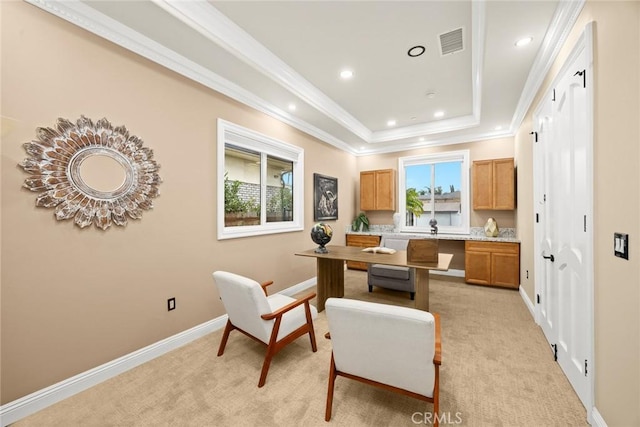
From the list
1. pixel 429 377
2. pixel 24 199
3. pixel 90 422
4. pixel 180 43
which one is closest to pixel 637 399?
pixel 429 377

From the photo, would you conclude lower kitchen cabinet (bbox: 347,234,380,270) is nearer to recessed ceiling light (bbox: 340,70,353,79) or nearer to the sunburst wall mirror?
recessed ceiling light (bbox: 340,70,353,79)

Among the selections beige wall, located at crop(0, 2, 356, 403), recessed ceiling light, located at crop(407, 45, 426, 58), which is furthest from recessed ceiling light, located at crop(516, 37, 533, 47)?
beige wall, located at crop(0, 2, 356, 403)

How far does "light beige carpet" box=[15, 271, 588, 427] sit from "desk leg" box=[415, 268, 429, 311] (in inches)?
14.6

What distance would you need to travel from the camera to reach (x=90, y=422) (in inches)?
64.2

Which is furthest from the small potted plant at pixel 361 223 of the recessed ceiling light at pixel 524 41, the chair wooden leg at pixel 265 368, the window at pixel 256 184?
the chair wooden leg at pixel 265 368

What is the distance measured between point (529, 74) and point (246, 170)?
3.45 metres

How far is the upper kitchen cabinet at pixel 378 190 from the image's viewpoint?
18.5 feet

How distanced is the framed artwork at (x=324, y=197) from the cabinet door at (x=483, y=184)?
2.58 metres

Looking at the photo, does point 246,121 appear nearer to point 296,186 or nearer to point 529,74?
point 296,186

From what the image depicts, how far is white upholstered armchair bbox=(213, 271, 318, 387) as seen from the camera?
6.39ft

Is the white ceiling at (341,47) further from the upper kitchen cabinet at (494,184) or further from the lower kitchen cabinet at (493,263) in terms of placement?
the lower kitchen cabinet at (493,263)

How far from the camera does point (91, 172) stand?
197 cm

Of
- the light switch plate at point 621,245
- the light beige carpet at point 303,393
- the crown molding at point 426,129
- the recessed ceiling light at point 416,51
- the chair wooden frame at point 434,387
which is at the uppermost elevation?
the recessed ceiling light at point 416,51

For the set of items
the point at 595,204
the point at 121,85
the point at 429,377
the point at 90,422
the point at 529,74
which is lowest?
the point at 90,422
